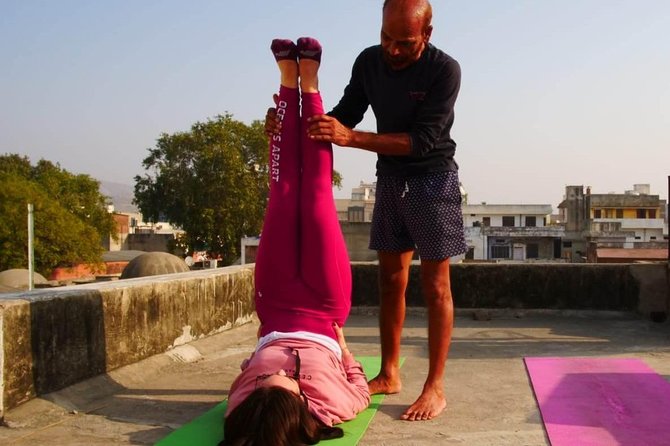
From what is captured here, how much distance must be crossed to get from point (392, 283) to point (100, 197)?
59.0 metres

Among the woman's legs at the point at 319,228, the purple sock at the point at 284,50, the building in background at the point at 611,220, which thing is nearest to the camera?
the woman's legs at the point at 319,228

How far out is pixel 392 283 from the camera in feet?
13.4

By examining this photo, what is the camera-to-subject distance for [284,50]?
3846 millimetres

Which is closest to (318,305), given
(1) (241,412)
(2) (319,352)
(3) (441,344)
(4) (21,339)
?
(2) (319,352)

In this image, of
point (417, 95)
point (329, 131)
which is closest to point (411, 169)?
point (417, 95)

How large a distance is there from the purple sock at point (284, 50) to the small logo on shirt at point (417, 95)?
648 mm

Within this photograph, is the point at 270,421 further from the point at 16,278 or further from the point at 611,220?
the point at 611,220

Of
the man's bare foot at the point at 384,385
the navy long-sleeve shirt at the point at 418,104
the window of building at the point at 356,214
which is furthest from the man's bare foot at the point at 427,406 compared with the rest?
the window of building at the point at 356,214

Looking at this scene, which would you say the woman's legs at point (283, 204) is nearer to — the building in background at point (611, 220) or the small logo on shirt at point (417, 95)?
the small logo on shirt at point (417, 95)

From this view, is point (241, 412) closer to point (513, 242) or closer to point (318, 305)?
point (318, 305)

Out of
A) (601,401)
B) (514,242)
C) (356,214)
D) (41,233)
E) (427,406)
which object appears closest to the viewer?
(427,406)

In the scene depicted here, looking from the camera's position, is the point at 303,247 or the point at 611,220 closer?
the point at 303,247

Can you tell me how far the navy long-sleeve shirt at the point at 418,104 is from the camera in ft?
12.2

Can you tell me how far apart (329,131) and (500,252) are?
205 feet
